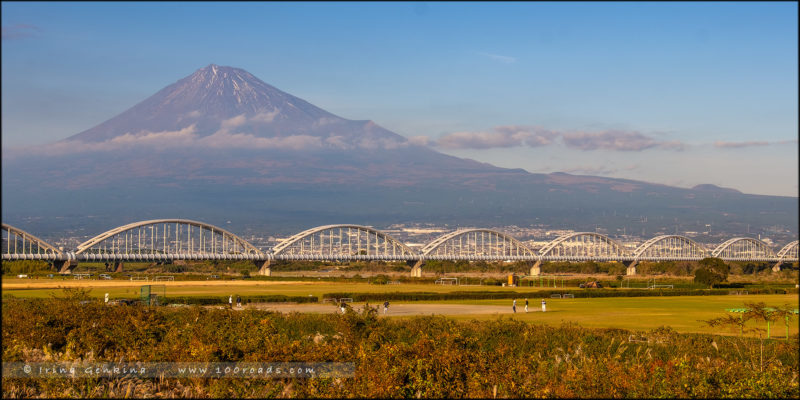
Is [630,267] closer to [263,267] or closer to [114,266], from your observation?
[263,267]

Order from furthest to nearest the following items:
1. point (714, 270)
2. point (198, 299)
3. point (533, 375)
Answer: point (714, 270)
point (198, 299)
point (533, 375)

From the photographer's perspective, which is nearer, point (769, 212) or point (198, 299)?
point (769, 212)

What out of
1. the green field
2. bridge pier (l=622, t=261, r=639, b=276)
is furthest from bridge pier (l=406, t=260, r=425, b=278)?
the green field

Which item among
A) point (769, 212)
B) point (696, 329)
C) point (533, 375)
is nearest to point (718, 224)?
point (769, 212)

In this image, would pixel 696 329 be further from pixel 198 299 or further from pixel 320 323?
pixel 198 299

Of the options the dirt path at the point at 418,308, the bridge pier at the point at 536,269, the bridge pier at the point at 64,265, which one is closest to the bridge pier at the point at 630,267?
the bridge pier at the point at 536,269

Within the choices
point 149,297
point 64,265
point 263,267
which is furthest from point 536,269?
point 149,297
